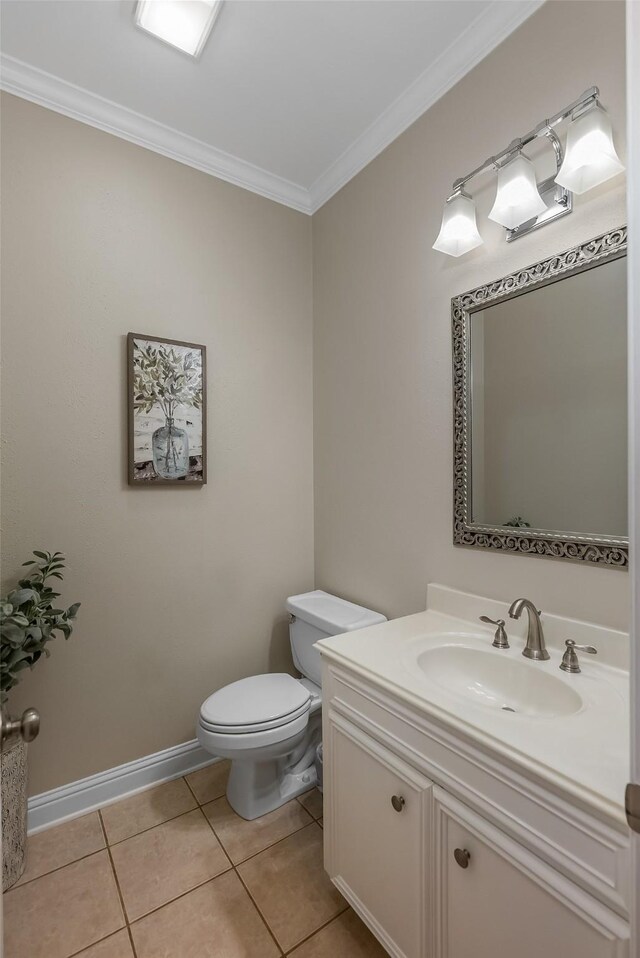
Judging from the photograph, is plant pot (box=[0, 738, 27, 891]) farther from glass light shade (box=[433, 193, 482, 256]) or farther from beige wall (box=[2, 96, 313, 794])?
glass light shade (box=[433, 193, 482, 256])

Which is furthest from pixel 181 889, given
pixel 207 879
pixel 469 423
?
pixel 469 423

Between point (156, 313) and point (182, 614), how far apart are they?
1286mm

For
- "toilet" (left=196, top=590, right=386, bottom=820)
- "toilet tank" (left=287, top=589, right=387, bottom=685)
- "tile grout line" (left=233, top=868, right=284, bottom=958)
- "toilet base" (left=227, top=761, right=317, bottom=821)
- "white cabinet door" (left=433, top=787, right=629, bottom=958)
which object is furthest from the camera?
"toilet tank" (left=287, top=589, right=387, bottom=685)

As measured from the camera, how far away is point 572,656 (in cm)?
113

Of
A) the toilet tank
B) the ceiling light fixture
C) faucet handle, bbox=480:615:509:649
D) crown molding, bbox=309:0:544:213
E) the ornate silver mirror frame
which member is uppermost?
the ceiling light fixture

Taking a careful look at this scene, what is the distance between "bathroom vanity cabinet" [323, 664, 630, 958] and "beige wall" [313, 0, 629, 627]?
54 centimetres

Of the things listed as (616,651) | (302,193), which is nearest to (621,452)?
(616,651)

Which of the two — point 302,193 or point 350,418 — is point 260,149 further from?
point 350,418

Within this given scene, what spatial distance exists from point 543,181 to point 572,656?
1.29m

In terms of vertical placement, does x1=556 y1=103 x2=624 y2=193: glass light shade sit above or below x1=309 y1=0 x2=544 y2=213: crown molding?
below

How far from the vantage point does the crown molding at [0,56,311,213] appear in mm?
1593

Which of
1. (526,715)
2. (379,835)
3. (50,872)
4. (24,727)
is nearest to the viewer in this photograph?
(24,727)

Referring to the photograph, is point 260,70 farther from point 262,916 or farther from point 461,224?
point 262,916

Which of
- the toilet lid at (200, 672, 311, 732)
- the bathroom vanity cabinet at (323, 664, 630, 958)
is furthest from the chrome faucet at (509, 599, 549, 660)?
the toilet lid at (200, 672, 311, 732)
